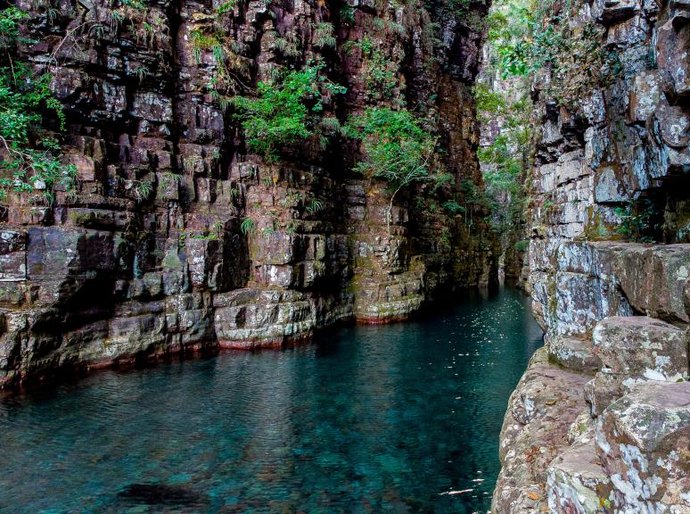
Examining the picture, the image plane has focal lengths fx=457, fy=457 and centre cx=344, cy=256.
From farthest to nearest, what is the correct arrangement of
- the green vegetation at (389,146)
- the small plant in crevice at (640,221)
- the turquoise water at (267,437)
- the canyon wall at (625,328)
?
the green vegetation at (389,146), the turquoise water at (267,437), the small plant in crevice at (640,221), the canyon wall at (625,328)

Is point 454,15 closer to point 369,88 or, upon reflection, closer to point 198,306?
point 369,88

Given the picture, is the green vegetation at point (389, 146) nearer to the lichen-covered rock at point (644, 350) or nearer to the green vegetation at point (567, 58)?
the green vegetation at point (567, 58)

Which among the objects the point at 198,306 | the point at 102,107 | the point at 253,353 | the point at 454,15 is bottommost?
the point at 253,353

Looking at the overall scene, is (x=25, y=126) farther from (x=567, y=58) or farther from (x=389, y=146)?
(x=389, y=146)

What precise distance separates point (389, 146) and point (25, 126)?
1408 centimetres

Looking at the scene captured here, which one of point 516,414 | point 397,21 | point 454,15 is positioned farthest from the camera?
point 454,15

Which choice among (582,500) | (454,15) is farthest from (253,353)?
(454,15)

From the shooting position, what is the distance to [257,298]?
1570 cm

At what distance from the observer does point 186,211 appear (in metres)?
15.5

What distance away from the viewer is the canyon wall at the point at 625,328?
7.89 ft

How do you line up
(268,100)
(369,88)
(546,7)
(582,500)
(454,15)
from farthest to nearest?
(454,15) → (369,88) → (268,100) → (546,7) → (582,500)

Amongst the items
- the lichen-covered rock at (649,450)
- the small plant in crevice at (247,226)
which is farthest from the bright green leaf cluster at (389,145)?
the lichen-covered rock at (649,450)

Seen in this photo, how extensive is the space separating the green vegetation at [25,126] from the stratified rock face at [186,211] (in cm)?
36

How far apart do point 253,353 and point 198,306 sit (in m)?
2.34
